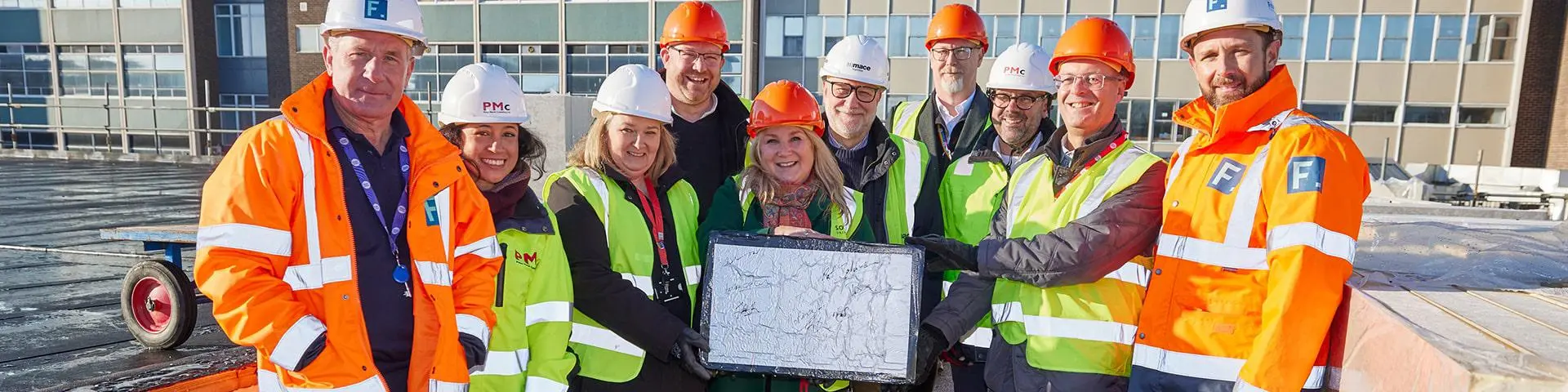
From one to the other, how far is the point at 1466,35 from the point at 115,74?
170 ft

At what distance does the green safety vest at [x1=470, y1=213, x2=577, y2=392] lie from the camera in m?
2.98

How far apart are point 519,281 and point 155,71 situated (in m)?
42.1

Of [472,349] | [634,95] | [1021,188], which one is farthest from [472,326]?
[1021,188]

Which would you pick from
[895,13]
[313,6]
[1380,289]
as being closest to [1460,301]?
[1380,289]

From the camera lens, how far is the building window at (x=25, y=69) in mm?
35719

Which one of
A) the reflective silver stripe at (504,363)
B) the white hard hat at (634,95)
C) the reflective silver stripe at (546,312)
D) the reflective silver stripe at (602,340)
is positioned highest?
the white hard hat at (634,95)

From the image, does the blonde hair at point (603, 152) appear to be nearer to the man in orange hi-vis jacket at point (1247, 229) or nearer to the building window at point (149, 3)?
the man in orange hi-vis jacket at point (1247, 229)

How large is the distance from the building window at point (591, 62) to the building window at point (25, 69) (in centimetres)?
2353

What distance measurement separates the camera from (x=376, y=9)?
93.3 inches

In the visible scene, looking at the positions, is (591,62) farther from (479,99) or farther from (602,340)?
(602,340)

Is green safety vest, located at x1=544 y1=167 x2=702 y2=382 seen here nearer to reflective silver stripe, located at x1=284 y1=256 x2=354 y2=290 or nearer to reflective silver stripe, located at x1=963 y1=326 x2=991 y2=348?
reflective silver stripe, located at x1=284 y1=256 x2=354 y2=290

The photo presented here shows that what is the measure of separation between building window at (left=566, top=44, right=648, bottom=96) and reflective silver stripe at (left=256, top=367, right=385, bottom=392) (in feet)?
99.4

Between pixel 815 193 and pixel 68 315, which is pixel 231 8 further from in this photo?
pixel 815 193

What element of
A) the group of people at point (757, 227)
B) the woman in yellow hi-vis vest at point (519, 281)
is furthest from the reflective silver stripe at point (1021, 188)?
the woman in yellow hi-vis vest at point (519, 281)
